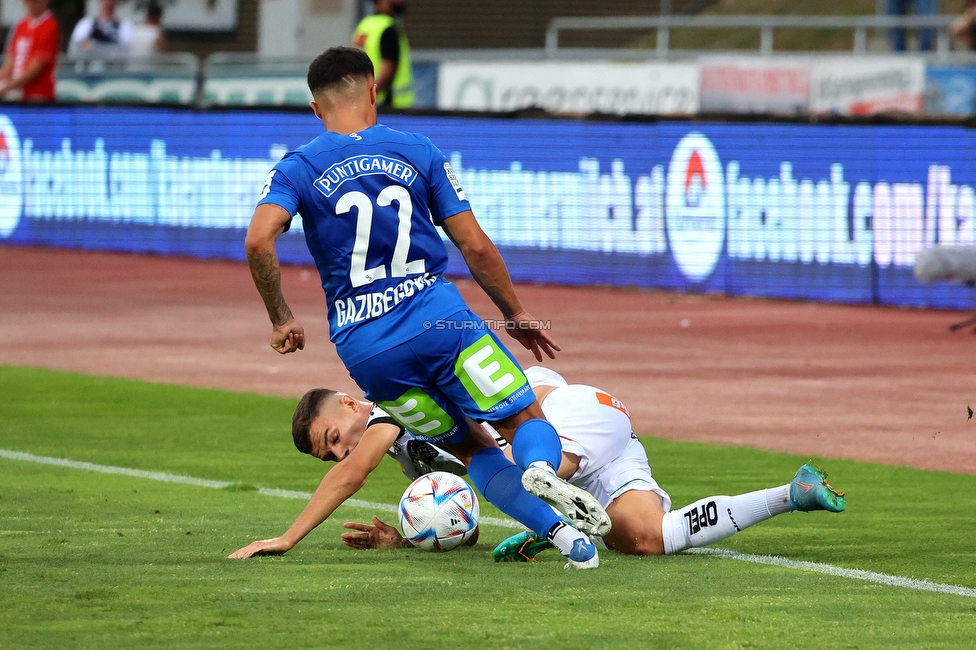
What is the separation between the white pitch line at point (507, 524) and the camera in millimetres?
5598

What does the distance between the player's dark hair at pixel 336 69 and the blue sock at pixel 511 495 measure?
1509mm

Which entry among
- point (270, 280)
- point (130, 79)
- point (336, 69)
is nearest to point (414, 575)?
point (270, 280)

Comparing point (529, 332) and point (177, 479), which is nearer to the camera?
point (529, 332)

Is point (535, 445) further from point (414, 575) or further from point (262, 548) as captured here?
point (262, 548)

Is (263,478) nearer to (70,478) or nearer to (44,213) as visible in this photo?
(70,478)

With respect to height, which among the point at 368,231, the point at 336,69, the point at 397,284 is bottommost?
the point at 397,284

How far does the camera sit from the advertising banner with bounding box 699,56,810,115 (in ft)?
71.8

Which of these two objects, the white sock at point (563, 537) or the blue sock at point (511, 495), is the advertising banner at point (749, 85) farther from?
the white sock at point (563, 537)

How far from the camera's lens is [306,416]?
629 centimetres

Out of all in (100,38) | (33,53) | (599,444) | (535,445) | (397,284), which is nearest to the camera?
(535,445)

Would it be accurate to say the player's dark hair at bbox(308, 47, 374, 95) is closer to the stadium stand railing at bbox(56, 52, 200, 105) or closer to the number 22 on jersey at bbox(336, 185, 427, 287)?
the number 22 on jersey at bbox(336, 185, 427, 287)

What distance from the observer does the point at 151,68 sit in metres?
24.0

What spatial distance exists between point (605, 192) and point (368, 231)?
11.8 metres

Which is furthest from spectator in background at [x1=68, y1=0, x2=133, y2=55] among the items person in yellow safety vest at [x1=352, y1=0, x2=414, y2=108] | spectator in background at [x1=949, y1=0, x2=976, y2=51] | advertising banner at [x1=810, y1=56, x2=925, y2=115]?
spectator in background at [x1=949, y1=0, x2=976, y2=51]
